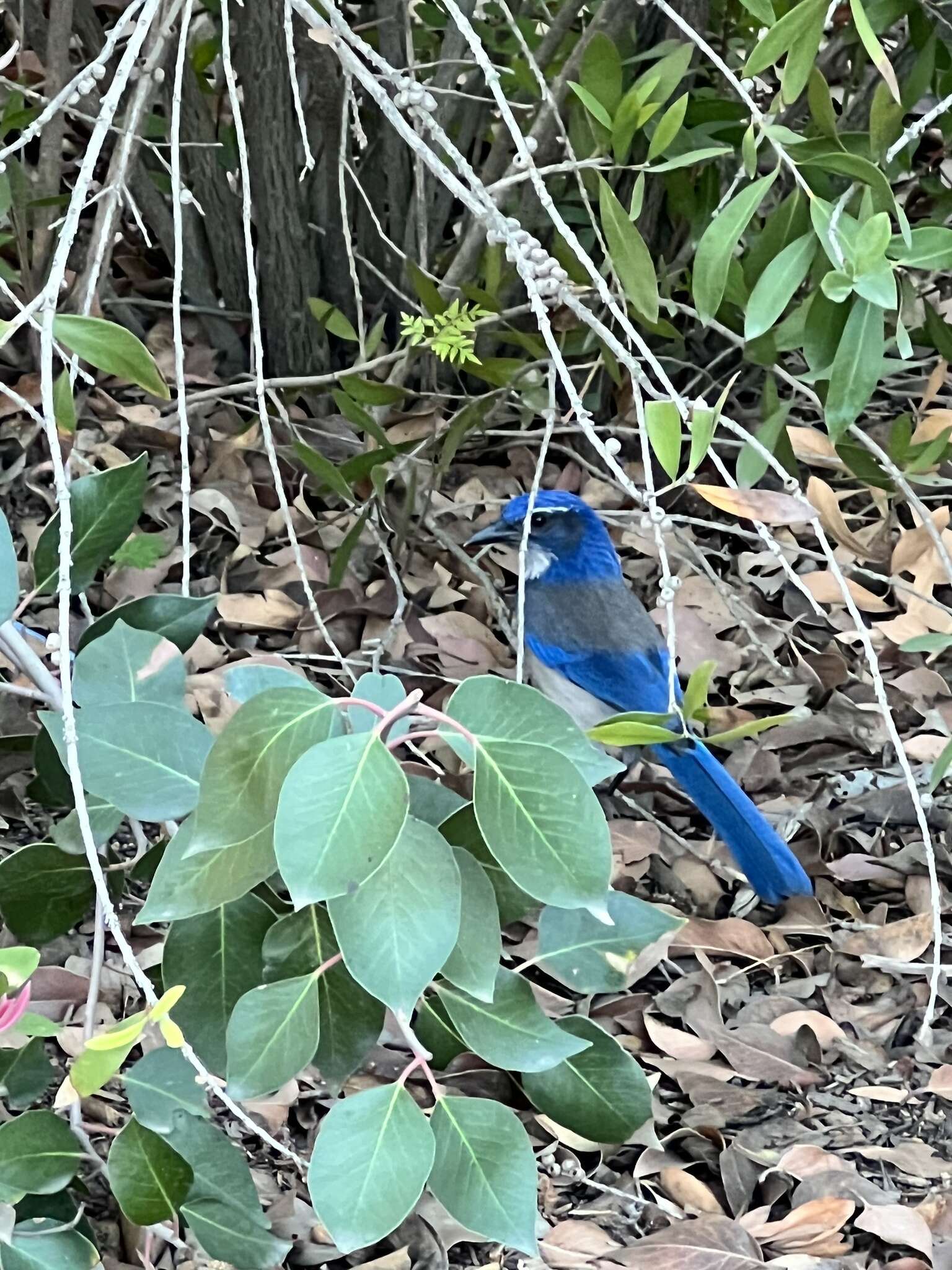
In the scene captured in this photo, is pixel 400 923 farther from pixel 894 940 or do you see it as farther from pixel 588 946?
pixel 894 940

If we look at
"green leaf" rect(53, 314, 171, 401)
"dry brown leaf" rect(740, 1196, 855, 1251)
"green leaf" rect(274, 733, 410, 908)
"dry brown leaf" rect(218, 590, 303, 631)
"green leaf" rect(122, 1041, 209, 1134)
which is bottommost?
"dry brown leaf" rect(740, 1196, 855, 1251)

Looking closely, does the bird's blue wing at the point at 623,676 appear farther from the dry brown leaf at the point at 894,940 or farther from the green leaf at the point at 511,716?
the green leaf at the point at 511,716

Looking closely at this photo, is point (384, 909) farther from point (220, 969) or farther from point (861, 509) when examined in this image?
point (861, 509)

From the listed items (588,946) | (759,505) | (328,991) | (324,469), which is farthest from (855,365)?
(324,469)

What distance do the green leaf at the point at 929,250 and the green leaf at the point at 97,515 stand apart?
118 cm

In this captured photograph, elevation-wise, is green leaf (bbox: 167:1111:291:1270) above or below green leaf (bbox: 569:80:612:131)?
below

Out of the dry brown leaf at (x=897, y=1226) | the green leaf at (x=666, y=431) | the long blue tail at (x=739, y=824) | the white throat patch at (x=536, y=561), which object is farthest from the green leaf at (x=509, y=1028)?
the white throat patch at (x=536, y=561)

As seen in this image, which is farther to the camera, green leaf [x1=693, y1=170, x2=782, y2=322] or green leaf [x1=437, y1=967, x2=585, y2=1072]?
green leaf [x1=693, y1=170, x2=782, y2=322]

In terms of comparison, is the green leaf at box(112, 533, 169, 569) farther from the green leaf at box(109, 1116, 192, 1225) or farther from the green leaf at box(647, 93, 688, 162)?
the green leaf at box(109, 1116, 192, 1225)

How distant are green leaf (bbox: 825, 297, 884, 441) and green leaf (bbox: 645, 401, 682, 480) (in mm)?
680

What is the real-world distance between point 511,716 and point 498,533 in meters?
2.01

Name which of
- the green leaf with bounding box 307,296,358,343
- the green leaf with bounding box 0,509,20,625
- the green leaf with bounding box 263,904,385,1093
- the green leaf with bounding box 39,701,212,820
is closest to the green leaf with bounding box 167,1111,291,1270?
the green leaf with bounding box 263,904,385,1093

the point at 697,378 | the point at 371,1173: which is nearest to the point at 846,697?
the point at 697,378

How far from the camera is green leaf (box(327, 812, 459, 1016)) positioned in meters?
1.17
